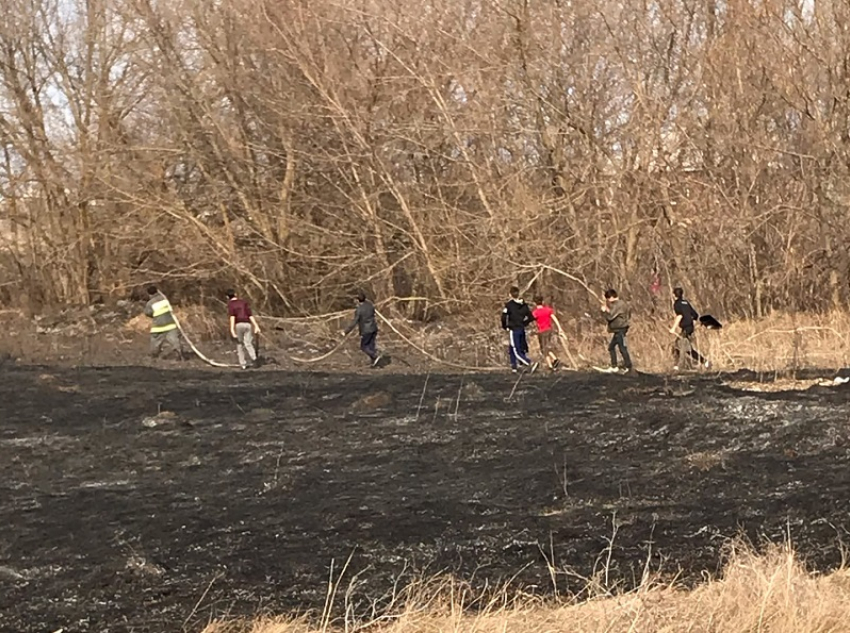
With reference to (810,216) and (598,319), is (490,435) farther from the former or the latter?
(810,216)

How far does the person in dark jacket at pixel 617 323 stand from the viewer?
1636 cm

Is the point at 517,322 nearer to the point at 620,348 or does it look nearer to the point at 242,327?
the point at 620,348

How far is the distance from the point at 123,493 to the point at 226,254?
1671 centimetres

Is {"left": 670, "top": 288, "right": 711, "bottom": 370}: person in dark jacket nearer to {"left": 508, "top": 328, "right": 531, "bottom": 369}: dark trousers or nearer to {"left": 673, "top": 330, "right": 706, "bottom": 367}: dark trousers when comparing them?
{"left": 673, "top": 330, "right": 706, "bottom": 367}: dark trousers

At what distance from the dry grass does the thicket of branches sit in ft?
50.1

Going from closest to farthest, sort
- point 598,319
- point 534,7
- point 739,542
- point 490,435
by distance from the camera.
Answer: point 739,542
point 490,435
point 598,319
point 534,7

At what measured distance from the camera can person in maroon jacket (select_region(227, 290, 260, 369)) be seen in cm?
1861

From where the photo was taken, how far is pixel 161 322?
19.6 m

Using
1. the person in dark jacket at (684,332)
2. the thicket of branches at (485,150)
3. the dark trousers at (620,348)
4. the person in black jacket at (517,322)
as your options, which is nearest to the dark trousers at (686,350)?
the person in dark jacket at (684,332)

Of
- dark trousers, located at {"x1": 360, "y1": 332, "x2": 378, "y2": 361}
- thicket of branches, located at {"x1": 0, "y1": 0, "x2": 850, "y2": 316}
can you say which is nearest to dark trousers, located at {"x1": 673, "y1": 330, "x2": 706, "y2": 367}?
thicket of branches, located at {"x1": 0, "y1": 0, "x2": 850, "y2": 316}

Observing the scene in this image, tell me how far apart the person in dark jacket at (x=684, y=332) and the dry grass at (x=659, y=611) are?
9854 millimetres

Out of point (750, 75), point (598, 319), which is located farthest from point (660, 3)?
point (598, 319)

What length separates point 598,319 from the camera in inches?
826

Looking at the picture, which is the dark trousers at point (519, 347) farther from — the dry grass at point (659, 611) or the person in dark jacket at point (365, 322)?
the dry grass at point (659, 611)
